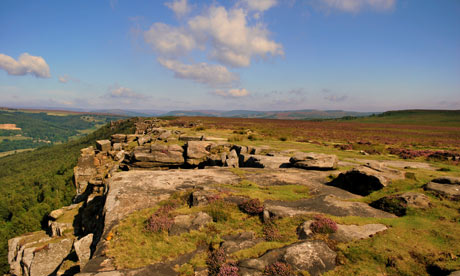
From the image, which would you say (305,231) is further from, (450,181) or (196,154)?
(196,154)

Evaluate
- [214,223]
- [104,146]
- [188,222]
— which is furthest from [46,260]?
[104,146]

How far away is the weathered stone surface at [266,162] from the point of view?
73.7ft

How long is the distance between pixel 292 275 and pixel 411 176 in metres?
15.0

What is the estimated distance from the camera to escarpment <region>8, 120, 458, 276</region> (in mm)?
8828

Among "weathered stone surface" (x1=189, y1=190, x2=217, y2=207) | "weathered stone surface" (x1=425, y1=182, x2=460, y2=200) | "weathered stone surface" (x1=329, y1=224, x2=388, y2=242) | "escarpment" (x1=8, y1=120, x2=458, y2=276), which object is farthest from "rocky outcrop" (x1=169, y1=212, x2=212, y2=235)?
"weathered stone surface" (x1=425, y1=182, x2=460, y2=200)

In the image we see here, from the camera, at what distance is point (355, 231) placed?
9.79 metres

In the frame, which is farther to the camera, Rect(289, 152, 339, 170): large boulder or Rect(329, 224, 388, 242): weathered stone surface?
Rect(289, 152, 339, 170): large boulder

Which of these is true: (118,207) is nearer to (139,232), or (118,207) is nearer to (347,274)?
(139,232)

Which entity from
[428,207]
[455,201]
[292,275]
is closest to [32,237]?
[292,275]

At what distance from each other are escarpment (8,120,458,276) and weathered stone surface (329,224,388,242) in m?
0.05

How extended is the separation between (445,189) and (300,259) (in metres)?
12.4

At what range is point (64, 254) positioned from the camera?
18.3m

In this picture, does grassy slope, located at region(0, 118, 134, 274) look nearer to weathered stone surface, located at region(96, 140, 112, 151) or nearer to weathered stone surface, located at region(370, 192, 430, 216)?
weathered stone surface, located at region(96, 140, 112, 151)

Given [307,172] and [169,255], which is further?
[307,172]
